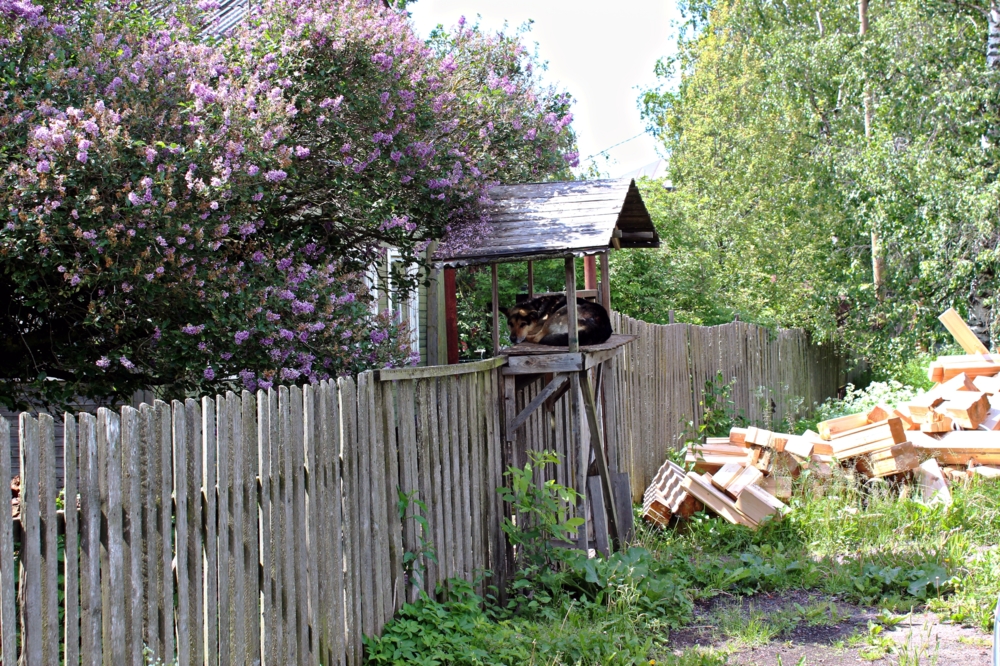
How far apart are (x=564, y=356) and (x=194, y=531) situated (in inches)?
129

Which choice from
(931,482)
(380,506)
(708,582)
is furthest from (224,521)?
(931,482)

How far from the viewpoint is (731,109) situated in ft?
76.6

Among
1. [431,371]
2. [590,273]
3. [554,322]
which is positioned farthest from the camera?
[590,273]

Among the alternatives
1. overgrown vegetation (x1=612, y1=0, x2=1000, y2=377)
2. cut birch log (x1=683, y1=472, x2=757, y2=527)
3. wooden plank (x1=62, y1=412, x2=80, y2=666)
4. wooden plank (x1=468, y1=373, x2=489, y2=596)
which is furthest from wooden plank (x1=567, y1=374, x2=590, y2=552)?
overgrown vegetation (x1=612, y1=0, x2=1000, y2=377)

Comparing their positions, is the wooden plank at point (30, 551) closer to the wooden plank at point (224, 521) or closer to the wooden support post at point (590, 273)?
the wooden plank at point (224, 521)

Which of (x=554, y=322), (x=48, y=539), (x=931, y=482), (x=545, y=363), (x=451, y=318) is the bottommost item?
(x=931, y=482)

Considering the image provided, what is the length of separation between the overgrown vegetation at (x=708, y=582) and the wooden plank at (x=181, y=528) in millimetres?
1366

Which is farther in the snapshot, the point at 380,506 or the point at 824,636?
the point at 824,636

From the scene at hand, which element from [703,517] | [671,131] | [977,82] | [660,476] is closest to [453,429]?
[703,517]

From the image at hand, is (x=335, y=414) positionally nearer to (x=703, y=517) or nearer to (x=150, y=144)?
(x=150, y=144)

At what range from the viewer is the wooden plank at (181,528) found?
3160 millimetres

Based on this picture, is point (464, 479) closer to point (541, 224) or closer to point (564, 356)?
point (564, 356)

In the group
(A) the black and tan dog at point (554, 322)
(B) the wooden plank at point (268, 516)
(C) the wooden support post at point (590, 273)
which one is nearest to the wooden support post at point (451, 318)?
(C) the wooden support post at point (590, 273)

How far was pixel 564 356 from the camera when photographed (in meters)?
6.13
